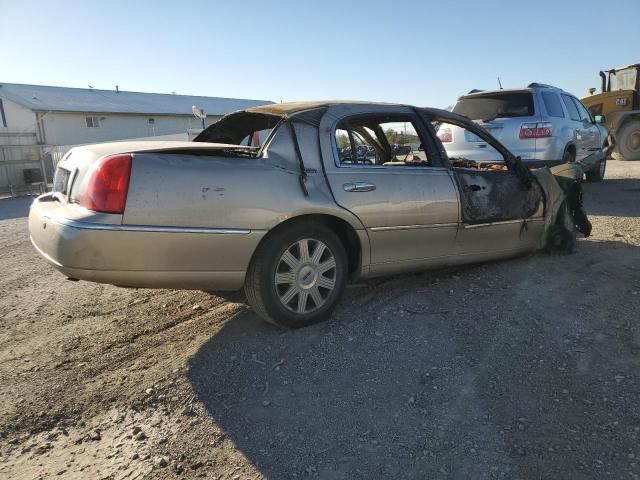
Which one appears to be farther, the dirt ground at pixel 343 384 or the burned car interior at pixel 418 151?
the burned car interior at pixel 418 151

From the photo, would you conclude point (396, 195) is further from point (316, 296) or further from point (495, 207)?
point (495, 207)

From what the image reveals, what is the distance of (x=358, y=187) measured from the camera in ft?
12.6

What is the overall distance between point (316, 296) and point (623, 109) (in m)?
17.2

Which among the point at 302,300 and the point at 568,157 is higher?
the point at 568,157

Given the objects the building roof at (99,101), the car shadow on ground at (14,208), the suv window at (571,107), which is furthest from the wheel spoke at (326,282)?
the building roof at (99,101)

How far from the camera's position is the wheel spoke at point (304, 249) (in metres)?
3.61

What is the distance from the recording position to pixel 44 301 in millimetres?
4652

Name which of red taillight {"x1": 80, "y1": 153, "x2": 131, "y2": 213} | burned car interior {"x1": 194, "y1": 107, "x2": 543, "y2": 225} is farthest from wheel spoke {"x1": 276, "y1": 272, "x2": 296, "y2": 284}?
red taillight {"x1": 80, "y1": 153, "x2": 131, "y2": 213}

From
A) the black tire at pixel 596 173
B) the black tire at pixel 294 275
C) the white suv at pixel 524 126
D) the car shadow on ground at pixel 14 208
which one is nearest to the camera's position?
the black tire at pixel 294 275

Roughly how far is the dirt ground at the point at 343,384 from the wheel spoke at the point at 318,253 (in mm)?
492

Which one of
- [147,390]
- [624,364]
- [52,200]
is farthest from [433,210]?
[52,200]

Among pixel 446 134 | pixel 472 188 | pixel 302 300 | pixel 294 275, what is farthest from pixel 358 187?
pixel 446 134

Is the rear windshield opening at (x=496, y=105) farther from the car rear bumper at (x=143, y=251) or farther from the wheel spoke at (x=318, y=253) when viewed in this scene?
the car rear bumper at (x=143, y=251)

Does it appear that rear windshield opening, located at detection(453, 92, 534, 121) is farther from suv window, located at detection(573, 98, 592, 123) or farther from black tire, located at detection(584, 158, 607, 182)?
black tire, located at detection(584, 158, 607, 182)
